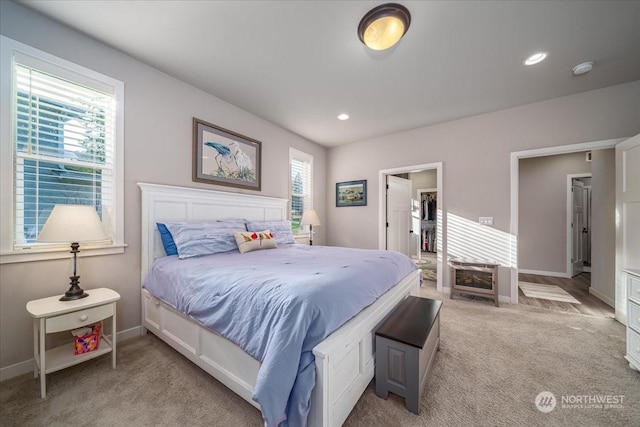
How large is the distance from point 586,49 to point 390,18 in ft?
6.39

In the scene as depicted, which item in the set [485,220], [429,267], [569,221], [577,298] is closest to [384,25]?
[485,220]

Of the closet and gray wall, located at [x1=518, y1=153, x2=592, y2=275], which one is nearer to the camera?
gray wall, located at [x1=518, y1=153, x2=592, y2=275]

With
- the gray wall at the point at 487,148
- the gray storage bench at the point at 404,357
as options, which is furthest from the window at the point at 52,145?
the gray wall at the point at 487,148

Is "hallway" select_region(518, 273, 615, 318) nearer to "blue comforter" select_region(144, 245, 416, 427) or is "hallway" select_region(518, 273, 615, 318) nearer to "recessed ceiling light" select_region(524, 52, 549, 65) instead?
"blue comforter" select_region(144, 245, 416, 427)

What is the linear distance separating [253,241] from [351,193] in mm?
2618

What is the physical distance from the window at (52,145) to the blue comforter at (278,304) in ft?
3.16

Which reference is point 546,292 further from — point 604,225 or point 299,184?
point 299,184

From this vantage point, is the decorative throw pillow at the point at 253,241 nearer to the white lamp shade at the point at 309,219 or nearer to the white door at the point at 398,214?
the white lamp shade at the point at 309,219

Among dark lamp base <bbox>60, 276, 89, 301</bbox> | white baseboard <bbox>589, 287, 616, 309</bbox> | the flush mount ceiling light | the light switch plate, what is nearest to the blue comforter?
dark lamp base <bbox>60, 276, 89, 301</bbox>

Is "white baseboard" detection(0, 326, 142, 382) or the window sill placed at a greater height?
the window sill

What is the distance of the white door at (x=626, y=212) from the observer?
230cm

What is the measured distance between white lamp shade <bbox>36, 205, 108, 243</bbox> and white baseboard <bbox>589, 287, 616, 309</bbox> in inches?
215

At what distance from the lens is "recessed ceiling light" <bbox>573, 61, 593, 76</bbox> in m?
2.32

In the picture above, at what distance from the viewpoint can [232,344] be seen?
142cm
